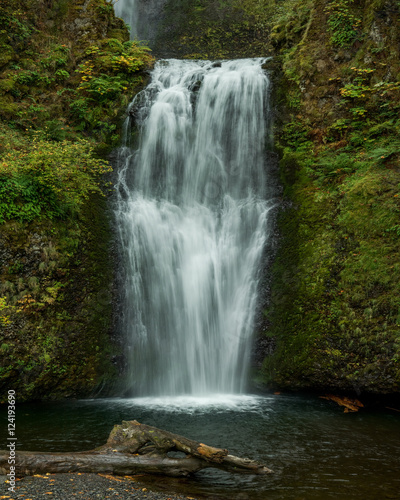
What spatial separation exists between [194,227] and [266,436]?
5821 millimetres

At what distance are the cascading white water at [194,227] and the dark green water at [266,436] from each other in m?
Result: 1.00

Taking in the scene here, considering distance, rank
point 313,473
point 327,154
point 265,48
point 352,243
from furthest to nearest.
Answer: point 265,48 → point 327,154 → point 352,243 → point 313,473

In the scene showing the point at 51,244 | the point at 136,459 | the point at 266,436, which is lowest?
the point at 266,436

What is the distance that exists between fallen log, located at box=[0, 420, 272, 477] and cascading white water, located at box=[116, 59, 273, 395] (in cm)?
395

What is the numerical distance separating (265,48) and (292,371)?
66.3ft

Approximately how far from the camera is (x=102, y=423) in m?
6.73

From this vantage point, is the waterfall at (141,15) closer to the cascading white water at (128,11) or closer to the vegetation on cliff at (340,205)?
the cascading white water at (128,11)

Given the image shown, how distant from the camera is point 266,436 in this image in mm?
6238

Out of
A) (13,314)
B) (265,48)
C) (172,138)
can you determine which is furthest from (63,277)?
(265,48)

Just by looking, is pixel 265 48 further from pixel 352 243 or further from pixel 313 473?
pixel 313 473

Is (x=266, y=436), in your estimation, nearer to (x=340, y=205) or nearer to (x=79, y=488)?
(x=79, y=488)

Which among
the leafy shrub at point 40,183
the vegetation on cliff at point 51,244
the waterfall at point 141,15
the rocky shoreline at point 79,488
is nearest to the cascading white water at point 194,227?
the vegetation on cliff at point 51,244

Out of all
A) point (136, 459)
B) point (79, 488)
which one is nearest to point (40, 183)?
point (136, 459)

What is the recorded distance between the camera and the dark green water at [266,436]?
14.9 ft
